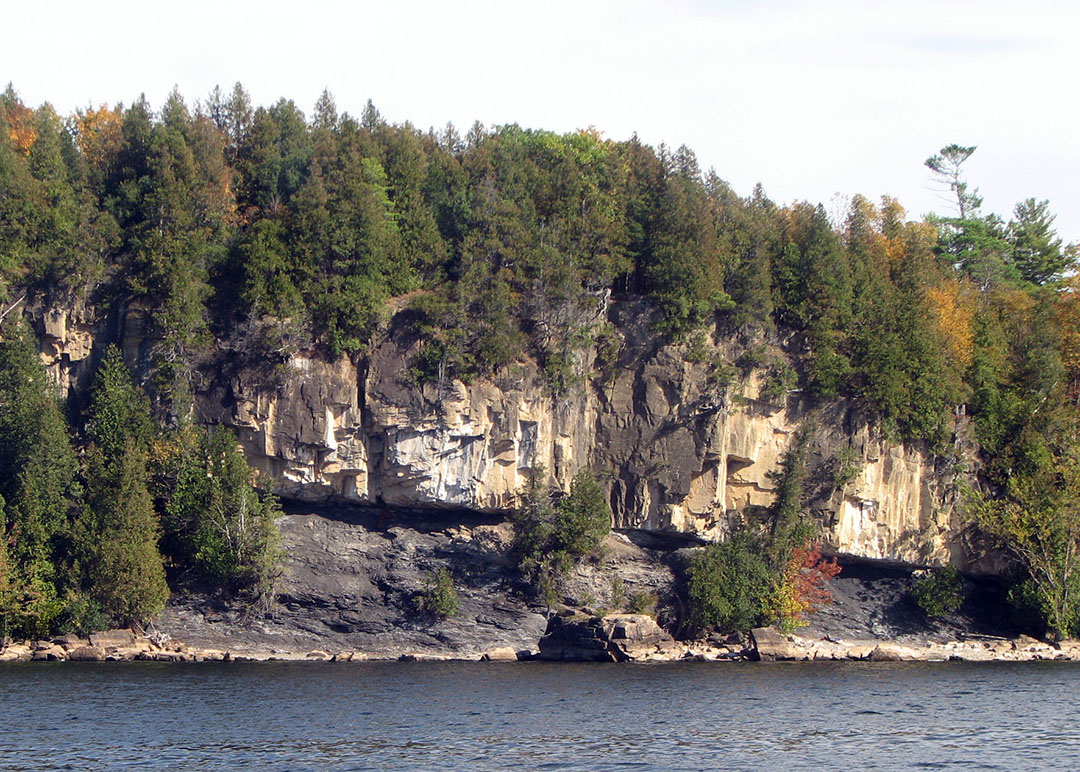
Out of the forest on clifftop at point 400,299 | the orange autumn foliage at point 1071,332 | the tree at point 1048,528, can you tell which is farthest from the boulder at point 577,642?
the orange autumn foliage at point 1071,332

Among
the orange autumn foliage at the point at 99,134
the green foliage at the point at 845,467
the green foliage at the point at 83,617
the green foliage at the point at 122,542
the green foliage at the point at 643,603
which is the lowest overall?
the green foliage at the point at 83,617

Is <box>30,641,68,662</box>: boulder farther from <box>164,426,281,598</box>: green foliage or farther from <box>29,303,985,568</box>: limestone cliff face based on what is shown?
<box>29,303,985,568</box>: limestone cliff face

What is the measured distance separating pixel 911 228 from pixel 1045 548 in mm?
28273

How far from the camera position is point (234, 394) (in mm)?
58562

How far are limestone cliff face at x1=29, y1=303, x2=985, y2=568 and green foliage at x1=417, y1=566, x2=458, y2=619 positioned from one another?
374 cm

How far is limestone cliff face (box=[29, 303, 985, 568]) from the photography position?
58.7 metres

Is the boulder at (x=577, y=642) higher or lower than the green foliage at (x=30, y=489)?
lower

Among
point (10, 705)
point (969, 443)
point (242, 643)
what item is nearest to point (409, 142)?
point (242, 643)

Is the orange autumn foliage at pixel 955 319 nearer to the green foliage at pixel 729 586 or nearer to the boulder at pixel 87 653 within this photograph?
the green foliage at pixel 729 586

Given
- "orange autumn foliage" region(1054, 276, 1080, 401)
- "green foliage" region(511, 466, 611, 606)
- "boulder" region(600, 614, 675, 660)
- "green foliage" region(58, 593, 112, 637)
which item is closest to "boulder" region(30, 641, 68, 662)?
"green foliage" region(58, 593, 112, 637)

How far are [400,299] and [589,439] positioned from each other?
11.9 m

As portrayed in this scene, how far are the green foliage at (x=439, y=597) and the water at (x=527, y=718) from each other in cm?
369

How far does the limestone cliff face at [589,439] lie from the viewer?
58719 millimetres

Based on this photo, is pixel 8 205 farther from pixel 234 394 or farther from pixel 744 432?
pixel 744 432
